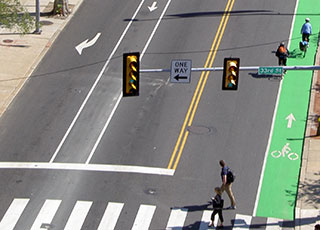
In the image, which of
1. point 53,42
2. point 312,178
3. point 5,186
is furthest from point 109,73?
point 312,178

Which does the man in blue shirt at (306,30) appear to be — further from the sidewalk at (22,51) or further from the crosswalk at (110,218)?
the crosswalk at (110,218)

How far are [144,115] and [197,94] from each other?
3.11 metres

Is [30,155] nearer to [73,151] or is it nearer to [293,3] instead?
[73,151]

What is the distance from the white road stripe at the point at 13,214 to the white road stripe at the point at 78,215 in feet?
6.32

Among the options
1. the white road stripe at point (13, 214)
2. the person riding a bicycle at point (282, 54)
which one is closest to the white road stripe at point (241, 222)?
the white road stripe at point (13, 214)

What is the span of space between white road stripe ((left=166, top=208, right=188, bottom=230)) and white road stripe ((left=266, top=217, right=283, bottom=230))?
2.97 meters

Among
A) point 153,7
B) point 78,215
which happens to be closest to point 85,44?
point 153,7

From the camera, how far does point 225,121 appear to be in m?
32.6

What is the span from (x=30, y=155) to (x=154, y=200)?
21.0 feet

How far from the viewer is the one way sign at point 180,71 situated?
25.4 metres

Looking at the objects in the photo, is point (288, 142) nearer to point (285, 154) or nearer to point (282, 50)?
point (285, 154)

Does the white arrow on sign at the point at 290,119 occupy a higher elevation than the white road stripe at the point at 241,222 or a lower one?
higher

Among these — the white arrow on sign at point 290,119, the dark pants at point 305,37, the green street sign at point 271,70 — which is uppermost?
the dark pants at point 305,37

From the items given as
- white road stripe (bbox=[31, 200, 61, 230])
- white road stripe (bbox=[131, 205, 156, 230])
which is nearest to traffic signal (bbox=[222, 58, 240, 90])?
white road stripe (bbox=[131, 205, 156, 230])
